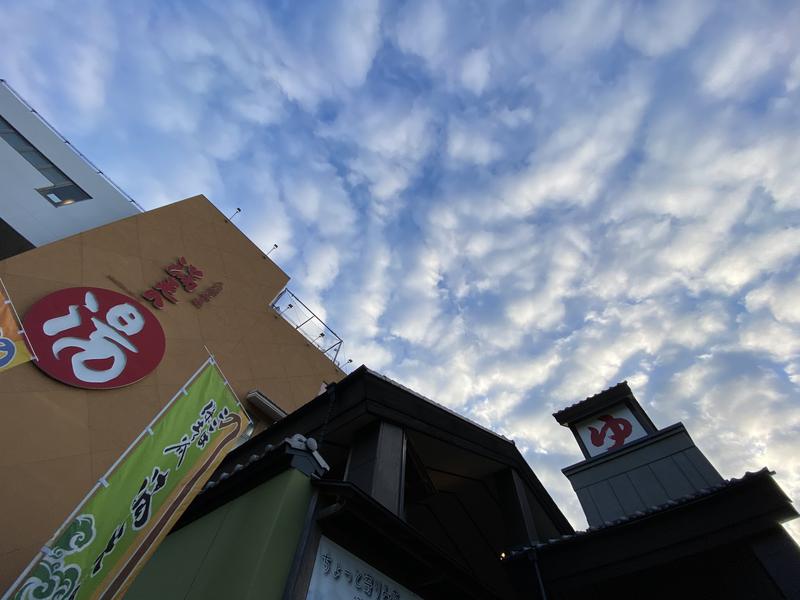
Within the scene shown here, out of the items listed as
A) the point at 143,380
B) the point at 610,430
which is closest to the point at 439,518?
the point at 610,430

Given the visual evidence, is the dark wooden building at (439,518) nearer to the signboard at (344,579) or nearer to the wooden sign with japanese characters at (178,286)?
the signboard at (344,579)

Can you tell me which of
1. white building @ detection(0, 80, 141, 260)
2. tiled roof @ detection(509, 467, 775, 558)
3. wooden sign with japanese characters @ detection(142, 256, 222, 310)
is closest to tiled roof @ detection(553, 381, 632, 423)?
tiled roof @ detection(509, 467, 775, 558)

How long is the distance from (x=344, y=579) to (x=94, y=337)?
39.3 ft

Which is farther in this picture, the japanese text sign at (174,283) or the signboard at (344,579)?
the japanese text sign at (174,283)

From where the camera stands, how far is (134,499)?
5.64 metres

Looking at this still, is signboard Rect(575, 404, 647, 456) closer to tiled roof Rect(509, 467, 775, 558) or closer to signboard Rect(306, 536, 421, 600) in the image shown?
tiled roof Rect(509, 467, 775, 558)

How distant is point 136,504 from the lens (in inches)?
222

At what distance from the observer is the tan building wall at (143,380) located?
389 inches

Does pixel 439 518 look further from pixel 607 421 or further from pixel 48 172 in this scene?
pixel 48 172

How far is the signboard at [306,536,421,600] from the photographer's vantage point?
5.04 meters

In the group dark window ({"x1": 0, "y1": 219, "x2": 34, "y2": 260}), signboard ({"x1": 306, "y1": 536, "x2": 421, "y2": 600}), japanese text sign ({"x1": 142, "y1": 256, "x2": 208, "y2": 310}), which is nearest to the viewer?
signboard ({"x1": 306, "y1": 536, "x2": 421, "y2": 600})

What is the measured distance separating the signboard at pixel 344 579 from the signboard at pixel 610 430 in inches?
266

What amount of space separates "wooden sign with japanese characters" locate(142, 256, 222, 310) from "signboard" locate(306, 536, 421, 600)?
1338 cm

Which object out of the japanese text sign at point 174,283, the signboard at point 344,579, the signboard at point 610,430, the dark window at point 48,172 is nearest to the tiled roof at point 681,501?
the signboard at point 344,579
